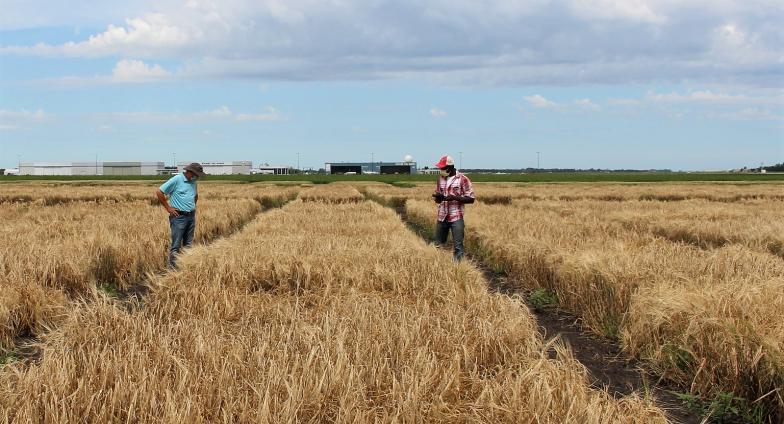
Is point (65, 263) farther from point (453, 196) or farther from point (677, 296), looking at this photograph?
point (677, 296)

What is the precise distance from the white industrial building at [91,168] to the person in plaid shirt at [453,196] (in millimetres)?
167787

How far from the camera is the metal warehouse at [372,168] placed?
16050cm

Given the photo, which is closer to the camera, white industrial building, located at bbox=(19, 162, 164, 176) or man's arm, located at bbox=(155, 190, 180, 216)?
man's arm, located at bbox=(155, 190, 180, 216)

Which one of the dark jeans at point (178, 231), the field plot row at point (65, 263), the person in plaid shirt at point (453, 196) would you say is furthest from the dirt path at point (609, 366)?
the dark jeans at point (178, 231)

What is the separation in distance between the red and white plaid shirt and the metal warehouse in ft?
485

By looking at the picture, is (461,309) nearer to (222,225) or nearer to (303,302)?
(303,302)

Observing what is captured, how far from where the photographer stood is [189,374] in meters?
3.63

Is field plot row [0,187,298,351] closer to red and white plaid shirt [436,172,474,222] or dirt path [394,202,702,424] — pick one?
dirt path [394,202,702,424]

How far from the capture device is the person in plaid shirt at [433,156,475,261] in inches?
406

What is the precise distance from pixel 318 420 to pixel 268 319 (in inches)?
93.6

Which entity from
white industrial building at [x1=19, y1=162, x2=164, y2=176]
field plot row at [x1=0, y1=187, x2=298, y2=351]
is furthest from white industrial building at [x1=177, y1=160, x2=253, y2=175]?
field plot row at [x1=0, y1=187, x2=298, y2=351]

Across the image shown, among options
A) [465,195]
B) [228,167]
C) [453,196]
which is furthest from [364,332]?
[228,167]

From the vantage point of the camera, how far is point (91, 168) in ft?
525

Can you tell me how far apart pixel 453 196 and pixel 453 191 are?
10cm
